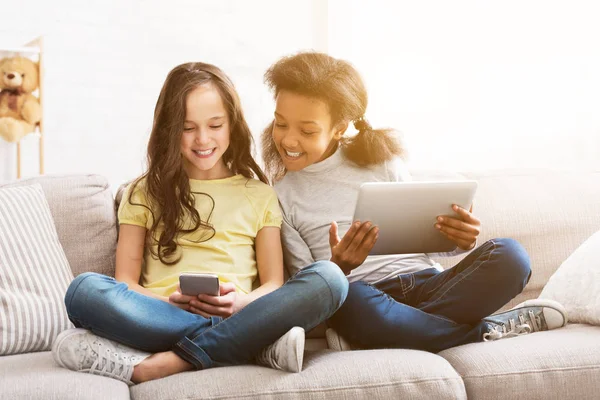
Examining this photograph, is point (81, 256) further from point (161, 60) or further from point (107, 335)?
point (161, 60)

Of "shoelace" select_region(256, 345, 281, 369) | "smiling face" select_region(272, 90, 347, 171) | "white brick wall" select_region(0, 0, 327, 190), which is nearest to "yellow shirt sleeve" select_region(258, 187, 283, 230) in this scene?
"smiling face" select_region(272, 90, 347, 171)

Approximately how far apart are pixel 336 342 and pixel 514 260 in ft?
1.42

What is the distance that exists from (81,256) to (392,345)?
0.81 metres

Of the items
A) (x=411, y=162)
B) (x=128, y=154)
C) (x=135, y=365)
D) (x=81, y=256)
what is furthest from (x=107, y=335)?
(x=411, y=162)

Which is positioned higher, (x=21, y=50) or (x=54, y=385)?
(x=21, y=50)

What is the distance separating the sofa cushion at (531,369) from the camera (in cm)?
154

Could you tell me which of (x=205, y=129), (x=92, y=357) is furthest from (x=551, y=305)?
(x=92, y=357)

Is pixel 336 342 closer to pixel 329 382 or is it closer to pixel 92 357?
pixel 329 382

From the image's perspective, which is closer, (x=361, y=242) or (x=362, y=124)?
(x=361, y=242)

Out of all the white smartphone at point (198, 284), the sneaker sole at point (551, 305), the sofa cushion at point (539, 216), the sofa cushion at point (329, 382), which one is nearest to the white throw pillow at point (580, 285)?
the sneaker sole at point (551, 305)

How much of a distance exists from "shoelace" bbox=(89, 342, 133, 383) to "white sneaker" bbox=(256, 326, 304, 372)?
0.90 feet

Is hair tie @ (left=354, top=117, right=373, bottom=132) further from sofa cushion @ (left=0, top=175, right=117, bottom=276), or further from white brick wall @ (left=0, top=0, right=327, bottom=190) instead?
white brick wall @ (left=0, top=0, right=327, bottom=190)

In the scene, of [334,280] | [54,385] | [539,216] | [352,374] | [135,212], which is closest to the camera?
[54,385]

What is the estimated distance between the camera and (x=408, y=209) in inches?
67.9
